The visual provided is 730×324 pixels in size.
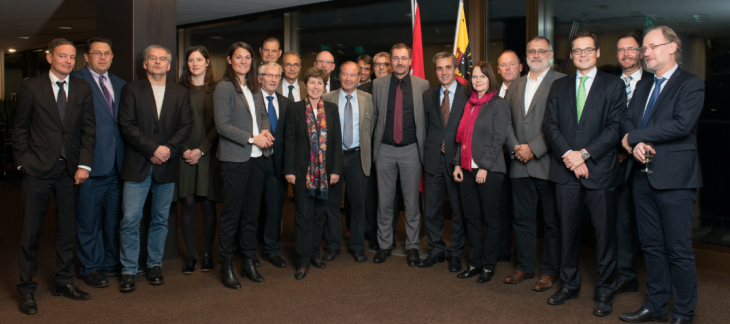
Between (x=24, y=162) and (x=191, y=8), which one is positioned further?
(x=191, y=8)

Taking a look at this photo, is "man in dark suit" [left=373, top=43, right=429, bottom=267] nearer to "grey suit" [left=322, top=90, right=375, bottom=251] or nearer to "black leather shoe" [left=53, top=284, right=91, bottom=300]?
"grey suit" [left=322, top=90, right=375, bottom=251]

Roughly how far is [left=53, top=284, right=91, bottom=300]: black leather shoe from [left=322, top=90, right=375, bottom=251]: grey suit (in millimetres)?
1795

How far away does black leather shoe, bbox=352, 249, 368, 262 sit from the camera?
4.23 metres

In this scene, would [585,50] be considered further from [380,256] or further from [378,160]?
[380,256]

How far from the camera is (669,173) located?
110 inches

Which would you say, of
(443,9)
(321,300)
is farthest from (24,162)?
(443,9)

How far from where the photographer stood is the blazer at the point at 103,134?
11.4 ft

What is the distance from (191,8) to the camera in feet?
26.9

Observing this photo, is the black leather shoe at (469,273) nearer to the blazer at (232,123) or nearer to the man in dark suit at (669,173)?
the man in dark suit at (669,173)

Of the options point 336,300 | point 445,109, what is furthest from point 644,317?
point 445,109

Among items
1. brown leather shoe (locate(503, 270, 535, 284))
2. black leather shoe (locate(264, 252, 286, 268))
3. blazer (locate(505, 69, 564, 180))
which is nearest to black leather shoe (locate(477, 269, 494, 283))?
brown leather shoe (locate(503, 270, 535, 284))

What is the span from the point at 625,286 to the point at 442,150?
1558 millimetres

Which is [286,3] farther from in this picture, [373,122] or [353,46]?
[373,122]

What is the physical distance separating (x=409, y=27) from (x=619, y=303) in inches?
188
